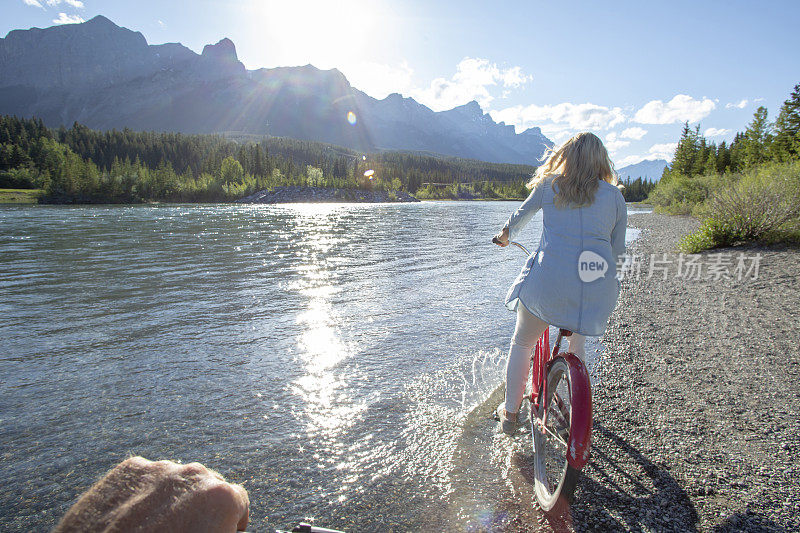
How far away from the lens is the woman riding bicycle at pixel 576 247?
3268 mm

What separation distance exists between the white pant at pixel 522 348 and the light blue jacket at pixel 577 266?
201 mm

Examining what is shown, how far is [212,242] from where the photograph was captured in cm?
2397

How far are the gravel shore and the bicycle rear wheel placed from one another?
257 millimetres

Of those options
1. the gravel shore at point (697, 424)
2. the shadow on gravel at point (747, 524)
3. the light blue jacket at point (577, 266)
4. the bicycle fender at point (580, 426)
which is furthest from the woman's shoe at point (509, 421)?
the shadow on gravel at point (747, 524)

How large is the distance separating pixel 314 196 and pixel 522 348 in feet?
447

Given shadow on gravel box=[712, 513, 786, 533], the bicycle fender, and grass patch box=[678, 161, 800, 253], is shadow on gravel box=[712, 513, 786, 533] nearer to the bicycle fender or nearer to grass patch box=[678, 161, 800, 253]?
the bicycle fender

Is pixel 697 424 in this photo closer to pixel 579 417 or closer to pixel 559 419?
pixel 559 419

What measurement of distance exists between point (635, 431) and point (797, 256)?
14248 mm

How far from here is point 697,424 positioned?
4.64 metres

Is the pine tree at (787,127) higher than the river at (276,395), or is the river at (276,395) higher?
the pine tree at (787,127)

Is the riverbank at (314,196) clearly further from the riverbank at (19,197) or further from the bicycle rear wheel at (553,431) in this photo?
the bicycle rear wheel at (553,431)

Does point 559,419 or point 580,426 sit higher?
point 580,426

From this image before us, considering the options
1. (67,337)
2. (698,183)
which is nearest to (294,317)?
(67,337)

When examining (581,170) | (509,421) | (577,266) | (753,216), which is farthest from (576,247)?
(753,216)
